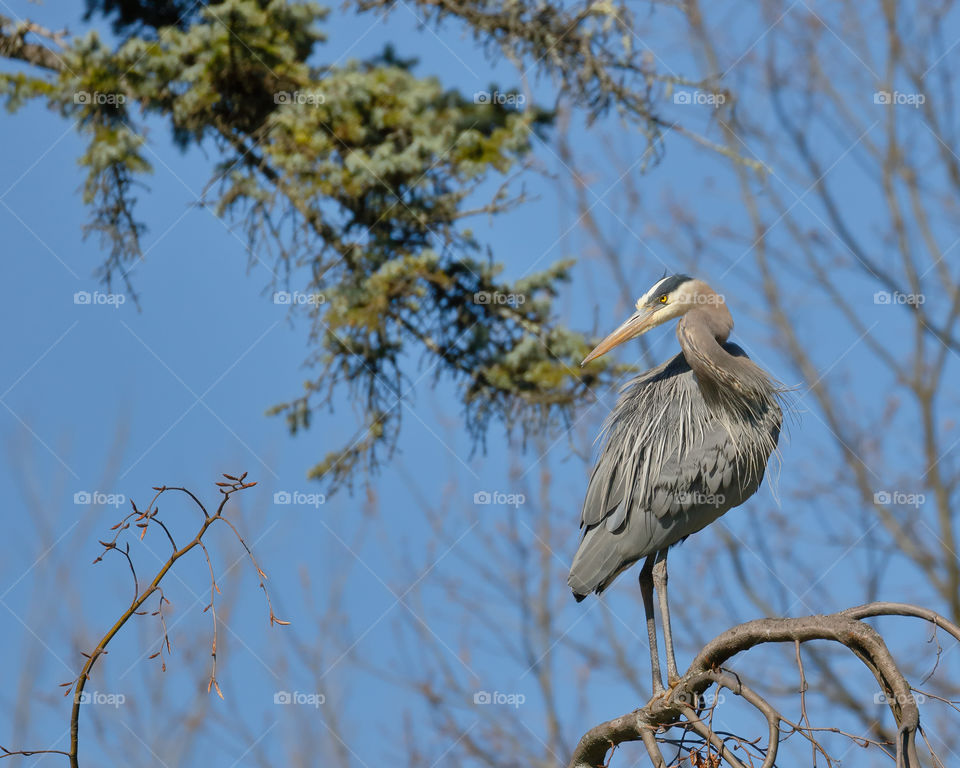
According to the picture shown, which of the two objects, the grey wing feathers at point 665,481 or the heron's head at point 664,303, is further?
the heron's head at point 664,303

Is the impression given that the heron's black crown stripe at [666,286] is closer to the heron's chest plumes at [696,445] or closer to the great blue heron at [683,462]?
the great blue heron at [683,462]

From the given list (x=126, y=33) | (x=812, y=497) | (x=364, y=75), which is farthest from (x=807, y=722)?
(x=812, y=497)

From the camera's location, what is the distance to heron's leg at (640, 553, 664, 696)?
3.71 meters

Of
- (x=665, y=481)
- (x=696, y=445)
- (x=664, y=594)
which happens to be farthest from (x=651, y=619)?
(x=696, y=445)

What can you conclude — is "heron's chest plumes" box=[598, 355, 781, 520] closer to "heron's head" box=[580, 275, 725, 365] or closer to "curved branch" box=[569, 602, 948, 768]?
"heron's head" box=[580, 275, 725, 365]

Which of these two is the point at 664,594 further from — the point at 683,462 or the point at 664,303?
the point at 664,303

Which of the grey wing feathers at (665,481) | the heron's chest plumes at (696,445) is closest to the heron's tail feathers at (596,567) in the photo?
the grey wing feathers at (665,481)

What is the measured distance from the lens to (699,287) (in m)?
4.44

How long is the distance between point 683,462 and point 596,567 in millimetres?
570

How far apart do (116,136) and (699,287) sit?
3635 mm

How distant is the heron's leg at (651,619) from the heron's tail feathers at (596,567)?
14 cm

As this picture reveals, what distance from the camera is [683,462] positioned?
4.14m

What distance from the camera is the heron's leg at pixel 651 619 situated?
12.2 ft

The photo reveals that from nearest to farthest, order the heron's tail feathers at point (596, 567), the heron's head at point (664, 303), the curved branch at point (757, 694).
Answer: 1. the curved branch at point (757, 694)
2. the heron's tail feathers at point (596, 567)
3. the heron's head at point (664, 303)
